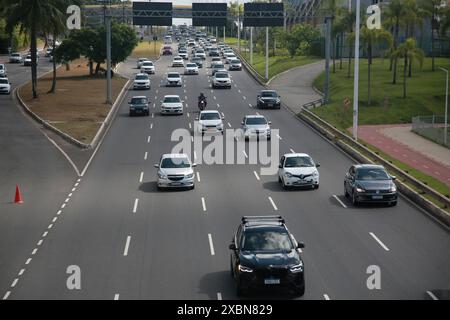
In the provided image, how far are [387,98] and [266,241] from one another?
52.8m

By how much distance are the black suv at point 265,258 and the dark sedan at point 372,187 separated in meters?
10.9

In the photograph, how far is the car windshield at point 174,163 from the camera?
3928 centimetres

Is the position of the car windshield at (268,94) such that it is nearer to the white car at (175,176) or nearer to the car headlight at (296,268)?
the white car at (175,176)

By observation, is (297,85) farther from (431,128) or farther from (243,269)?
(243,269)

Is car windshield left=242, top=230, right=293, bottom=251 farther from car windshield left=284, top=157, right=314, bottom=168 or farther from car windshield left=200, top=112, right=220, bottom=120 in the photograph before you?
car windshield left=200, top=112, right=220, bottom=120

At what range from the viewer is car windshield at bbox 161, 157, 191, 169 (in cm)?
3928

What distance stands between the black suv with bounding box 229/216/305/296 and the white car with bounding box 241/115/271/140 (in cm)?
2971

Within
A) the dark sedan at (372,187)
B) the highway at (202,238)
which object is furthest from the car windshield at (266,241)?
the dark sedan at (372,187)

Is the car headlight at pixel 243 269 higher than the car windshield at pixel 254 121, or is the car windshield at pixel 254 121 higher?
the car windshield at pixel 254 121

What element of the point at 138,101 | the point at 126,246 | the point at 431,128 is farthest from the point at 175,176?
the point at 138,101

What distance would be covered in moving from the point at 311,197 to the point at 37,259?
13.8m
